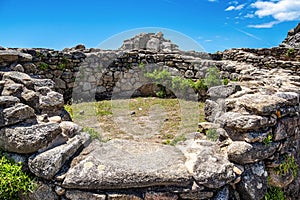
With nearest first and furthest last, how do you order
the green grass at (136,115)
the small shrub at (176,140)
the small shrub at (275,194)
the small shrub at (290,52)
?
the small shrub at (275,194), the small shrub at (176,140), the green grass at (136,115), the small shrub at (290,52)

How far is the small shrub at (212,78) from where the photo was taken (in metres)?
7.15

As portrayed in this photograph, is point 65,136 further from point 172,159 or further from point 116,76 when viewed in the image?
point 116,76

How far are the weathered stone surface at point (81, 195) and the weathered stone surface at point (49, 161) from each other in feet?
0.78

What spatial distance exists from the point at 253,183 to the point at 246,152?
329 mm

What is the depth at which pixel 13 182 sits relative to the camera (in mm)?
2529

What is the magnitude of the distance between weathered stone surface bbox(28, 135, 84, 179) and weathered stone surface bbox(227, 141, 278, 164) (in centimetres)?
164

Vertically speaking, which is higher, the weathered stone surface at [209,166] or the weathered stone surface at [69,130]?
the weathered stone surface at [69,130]

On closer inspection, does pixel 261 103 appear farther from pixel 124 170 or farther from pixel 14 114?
pixel 14 114

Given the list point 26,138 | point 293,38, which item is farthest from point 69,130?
point 293,38

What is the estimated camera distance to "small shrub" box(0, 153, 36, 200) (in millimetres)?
2512

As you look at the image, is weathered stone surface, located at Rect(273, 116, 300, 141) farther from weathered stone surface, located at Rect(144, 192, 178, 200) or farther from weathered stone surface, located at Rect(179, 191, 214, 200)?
weathered stone surface, located at Rect(144, 192, 178, 200)

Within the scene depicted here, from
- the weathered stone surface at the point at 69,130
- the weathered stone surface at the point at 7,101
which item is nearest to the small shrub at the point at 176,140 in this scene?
the weathered stone surface at the point at 69,130

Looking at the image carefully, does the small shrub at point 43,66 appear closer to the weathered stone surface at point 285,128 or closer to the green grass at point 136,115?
the green grass at point 136,115

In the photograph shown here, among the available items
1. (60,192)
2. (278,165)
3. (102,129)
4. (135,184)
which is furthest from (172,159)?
(102,129)
